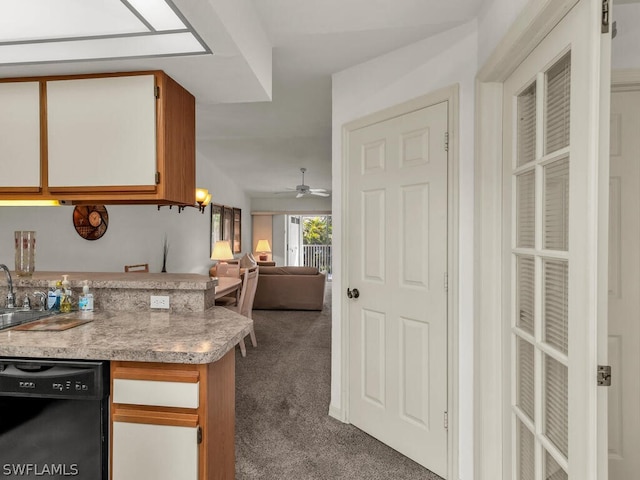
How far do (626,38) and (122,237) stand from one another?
517 cm

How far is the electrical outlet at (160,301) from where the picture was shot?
218 cm

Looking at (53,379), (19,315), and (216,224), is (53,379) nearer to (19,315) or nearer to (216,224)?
(19,315)

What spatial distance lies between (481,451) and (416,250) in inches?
40.7

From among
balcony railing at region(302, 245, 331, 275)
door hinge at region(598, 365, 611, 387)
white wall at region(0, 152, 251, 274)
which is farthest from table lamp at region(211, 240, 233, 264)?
door hinge at region(598, 365, 611, 387)

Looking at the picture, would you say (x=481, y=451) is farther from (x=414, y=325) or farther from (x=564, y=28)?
(x=564, y=28)

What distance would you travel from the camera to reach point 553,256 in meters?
1.35

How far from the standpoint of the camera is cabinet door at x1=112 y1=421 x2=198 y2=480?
4.86 feet

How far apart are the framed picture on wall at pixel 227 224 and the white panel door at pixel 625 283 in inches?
291

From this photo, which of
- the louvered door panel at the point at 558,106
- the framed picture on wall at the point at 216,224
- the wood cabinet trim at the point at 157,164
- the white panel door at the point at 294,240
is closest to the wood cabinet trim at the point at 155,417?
the wood cabinet trim at the point at 157,164

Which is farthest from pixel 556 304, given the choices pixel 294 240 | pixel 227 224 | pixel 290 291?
pixel 294 240

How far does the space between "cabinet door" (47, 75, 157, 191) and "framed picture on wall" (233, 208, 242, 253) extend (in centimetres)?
695

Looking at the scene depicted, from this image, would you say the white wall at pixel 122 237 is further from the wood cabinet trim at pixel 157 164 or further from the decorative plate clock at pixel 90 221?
the wood cabinet trim at pixel 157 164

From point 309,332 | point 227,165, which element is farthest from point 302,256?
point 309,332

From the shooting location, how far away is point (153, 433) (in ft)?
4.90
